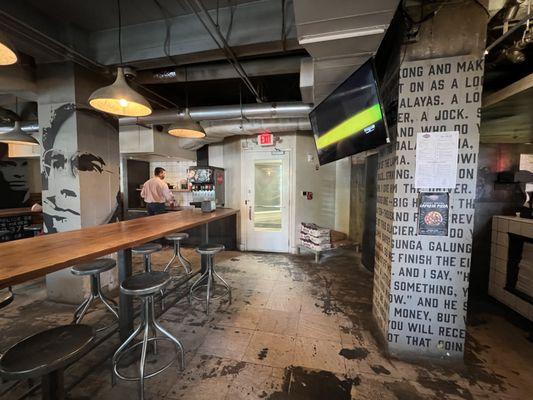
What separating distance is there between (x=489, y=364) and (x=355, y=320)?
1.06 metres

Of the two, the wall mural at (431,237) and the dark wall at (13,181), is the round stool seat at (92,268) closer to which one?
the wall mural at (431,237)

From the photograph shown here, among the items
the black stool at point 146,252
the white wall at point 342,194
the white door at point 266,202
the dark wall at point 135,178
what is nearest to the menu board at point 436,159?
the black stool at point 146,252

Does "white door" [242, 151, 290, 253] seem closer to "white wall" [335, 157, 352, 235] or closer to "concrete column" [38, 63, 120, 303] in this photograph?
"white wall" [335, 157, 352, 235]

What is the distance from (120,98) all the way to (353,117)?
2029mm

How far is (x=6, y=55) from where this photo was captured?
1580 mm

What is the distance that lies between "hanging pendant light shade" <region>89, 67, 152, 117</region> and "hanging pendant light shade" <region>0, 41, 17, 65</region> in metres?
0.47

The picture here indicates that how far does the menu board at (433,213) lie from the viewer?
1860 millimetres

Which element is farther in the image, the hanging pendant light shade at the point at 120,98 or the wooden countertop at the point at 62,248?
the hanging pendant light shade at the point at 120,98

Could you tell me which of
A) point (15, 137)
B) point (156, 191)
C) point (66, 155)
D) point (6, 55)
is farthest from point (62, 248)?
point (15, 137)

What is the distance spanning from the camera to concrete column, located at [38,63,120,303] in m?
2.83

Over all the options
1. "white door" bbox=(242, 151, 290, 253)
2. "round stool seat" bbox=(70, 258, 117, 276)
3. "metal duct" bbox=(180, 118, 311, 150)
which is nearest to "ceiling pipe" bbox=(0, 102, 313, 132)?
"metal duct" bbox=(180, 118, 311, 150)

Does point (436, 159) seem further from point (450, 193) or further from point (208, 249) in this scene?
point (208, 249)

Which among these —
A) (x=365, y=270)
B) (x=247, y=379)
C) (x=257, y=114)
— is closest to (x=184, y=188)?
(x=257, y=114)

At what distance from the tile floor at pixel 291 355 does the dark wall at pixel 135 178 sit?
294cm
